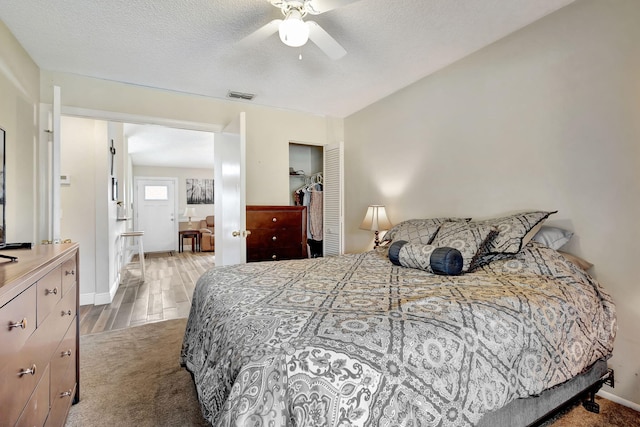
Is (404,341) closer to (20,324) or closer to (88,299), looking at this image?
(20,324)

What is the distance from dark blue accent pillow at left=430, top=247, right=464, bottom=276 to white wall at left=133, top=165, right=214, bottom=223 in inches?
311

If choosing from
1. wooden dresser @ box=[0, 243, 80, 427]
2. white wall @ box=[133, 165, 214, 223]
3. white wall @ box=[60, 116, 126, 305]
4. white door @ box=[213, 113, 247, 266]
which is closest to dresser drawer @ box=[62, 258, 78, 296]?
wooden dresser @ box=[0, 243, 80, 427]

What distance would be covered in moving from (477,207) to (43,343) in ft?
8.90

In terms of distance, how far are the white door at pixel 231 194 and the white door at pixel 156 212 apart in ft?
17.5

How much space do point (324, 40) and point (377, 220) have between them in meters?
1.78

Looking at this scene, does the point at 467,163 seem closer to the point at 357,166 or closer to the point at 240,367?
the point at 357,166

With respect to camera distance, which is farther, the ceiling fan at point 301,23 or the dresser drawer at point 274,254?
the dresser drawer at point 274,254

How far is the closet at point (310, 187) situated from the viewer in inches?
175

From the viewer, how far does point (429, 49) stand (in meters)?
2.41

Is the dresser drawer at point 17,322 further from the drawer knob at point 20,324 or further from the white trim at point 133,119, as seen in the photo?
the white trim at point 133,119

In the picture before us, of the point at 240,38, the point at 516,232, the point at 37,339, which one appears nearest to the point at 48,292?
the point at 37,339

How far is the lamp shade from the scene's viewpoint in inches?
123

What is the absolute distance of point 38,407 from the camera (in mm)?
1064

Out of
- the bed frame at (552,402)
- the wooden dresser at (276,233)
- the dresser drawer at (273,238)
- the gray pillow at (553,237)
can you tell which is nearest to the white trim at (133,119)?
the wooden dresser at (276,233)
